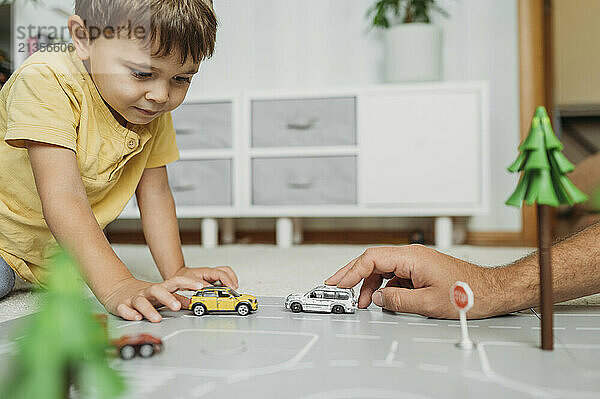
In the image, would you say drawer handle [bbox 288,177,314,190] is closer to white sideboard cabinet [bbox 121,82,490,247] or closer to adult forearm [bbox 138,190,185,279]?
white sideboard cabinet [bbox 121,82,490,247]

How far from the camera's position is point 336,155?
77.7 inches

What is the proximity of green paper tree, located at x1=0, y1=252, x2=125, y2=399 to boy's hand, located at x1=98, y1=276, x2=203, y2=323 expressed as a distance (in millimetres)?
348

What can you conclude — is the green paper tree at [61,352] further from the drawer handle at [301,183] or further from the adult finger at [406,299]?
the drawer handle at [301,183]

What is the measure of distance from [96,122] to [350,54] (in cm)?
158

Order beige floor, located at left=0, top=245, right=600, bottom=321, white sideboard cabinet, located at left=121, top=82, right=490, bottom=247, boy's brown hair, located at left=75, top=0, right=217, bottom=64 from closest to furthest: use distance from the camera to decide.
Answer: boy's brown hair, located at left=75, top=0, right=217, bottom=64 → beige floor, located at left=0, top=245, right=600, bottom=321 → white sideboard cabinet, located at left=121, top=82, right=490, bottom=247

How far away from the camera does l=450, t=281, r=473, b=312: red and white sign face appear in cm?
48

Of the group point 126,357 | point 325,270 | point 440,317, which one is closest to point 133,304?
point 126,357

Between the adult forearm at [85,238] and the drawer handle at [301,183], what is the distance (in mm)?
1295

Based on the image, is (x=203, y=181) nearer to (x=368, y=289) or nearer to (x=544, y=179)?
(x=368, y=289)

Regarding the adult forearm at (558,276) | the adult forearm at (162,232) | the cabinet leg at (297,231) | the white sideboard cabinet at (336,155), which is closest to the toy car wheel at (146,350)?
the adult forearm at (558,276)

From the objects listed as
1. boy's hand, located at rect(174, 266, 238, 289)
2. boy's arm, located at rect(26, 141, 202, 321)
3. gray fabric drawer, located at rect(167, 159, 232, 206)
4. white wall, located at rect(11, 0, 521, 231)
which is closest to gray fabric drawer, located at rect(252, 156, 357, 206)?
gray fabric drawer, located at rect(167, 159, 232, 206)

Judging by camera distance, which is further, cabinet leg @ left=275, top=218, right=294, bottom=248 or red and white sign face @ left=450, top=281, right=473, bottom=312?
cabinet leg @ left=275, top=218, right=294, bottom=248

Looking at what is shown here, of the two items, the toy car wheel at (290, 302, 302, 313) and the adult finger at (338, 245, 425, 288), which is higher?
the adult finger at (338, 245, 425, 288)

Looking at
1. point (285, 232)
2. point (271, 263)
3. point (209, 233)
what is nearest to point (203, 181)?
point (209, 233)
